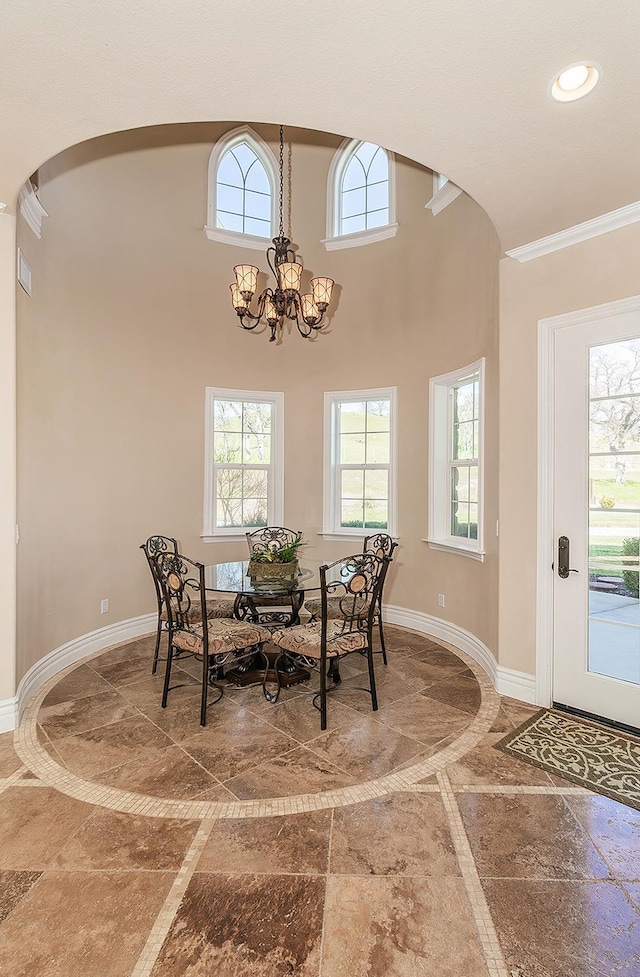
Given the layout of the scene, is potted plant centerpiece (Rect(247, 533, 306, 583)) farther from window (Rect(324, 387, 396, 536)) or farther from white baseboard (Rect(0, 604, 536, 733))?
window (Rect(324, 387, 396, 536))

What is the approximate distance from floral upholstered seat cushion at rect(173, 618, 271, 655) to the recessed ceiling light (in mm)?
3135

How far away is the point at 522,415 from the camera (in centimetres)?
338

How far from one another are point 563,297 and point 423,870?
3075 mm

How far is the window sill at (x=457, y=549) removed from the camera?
4.03m

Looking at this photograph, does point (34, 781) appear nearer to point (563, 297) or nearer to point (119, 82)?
point (119, 82)

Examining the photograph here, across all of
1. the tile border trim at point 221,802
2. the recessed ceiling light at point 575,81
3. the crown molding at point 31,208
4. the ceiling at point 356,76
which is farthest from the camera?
the crown molding at point 31,208

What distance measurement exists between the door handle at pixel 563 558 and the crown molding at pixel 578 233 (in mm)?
1785

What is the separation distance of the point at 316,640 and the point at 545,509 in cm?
164

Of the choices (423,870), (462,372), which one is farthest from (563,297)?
(423,870)

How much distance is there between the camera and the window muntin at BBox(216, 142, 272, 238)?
5.15 meters

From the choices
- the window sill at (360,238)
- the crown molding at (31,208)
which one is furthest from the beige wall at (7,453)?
the window sill at (360,238)

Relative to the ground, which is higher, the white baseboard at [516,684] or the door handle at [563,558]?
the door handle at [563,558]

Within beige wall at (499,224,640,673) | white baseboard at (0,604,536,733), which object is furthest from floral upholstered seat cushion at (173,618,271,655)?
beige wall at (499,224,640,673)

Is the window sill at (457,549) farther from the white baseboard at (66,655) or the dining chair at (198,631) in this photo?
the white baseboard at (66,655)
